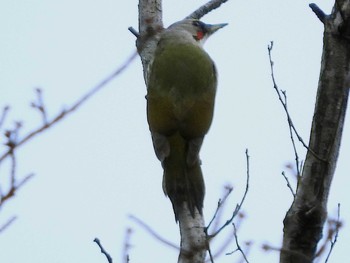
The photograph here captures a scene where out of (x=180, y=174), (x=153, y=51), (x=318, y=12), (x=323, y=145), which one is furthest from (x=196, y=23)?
(x=323, y=145)

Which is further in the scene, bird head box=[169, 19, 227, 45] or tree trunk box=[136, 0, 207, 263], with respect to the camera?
bird head box=[169, 19, 227, 45]

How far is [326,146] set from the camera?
13.7ft

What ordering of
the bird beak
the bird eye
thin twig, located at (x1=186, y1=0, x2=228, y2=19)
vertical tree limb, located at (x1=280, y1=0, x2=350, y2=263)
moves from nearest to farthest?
vertical tree limb, located at (x1=280, y1=0, x2=350, y2=263) → thin twig, located at (x1=186, y1=0, x2=228, y2=19) → the bird eye → the bird beak

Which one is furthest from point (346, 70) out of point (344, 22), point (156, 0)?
point (156, 0)

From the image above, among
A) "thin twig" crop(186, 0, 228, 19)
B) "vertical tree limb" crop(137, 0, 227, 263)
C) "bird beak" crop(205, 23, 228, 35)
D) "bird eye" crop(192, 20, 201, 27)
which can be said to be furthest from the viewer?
"bird beak" crop(205, 23, 228, 35)

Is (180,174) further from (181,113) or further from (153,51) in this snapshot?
(153,51)

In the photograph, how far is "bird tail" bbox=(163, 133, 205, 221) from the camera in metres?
6.07

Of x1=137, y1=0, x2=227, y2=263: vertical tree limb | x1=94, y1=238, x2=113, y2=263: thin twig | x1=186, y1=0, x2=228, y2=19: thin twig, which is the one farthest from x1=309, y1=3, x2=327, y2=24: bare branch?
x1=186, y1=0, x2=228, y2=19: thin twig

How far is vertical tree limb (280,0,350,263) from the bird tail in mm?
1861

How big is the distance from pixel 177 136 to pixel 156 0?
155 centimetres

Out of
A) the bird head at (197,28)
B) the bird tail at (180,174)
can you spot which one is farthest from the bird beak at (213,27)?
the bird tail at (180,174)

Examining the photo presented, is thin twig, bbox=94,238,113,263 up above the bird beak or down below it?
below

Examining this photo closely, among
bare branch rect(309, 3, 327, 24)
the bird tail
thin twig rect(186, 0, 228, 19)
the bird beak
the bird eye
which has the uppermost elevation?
the bird beak

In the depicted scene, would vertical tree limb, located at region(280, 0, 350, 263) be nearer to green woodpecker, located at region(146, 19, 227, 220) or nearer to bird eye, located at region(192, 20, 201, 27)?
green woodpecker, located at region(146, 19, 227, 220)
